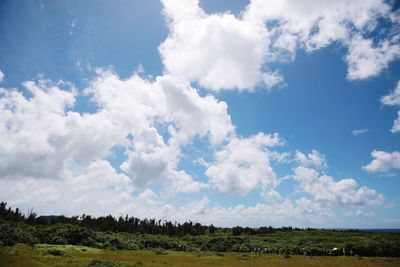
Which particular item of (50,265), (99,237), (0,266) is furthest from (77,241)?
(0,266)

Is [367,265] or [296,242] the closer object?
[367,265]

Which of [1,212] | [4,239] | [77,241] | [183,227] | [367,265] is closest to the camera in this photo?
[367,265]

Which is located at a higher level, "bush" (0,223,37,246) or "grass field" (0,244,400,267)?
"bush" (0,223,37,246)

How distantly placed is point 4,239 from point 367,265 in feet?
174

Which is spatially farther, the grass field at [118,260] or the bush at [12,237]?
the bush at [12,237]

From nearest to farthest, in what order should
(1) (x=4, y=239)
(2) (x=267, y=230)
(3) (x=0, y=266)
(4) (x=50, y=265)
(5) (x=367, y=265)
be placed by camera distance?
(3) (x=0, y=266)
(4) (x=50, y=265)
(5) (x=367, y=265)
(1) (x=4, y=239)
(2) (x=267, y=230)

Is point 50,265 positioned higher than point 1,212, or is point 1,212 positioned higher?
point 1,212

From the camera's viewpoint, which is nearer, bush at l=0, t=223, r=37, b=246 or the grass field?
the grass field

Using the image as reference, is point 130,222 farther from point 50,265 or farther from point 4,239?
point 50,265

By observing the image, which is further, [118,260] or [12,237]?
[12,237]

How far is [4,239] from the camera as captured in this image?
5325cm

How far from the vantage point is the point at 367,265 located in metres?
37.7

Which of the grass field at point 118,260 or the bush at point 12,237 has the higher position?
the bush at point 12,237

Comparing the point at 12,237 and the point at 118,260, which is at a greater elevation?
the point at 12,237
